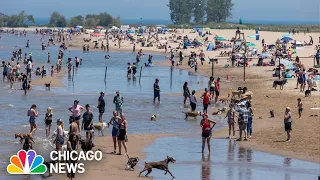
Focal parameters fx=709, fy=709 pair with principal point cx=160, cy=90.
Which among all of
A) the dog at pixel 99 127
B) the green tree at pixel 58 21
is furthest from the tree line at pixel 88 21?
the dog at pixel 99 127

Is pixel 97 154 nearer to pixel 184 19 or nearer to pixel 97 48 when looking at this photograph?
pixel 97 48

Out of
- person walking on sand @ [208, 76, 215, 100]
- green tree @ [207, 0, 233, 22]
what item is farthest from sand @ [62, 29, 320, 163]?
green tree @ [207, 0, 233, 22]

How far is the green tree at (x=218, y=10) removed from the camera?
158000 mm

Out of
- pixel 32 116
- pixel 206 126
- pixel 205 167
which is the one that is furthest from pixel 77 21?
pixel 205 167

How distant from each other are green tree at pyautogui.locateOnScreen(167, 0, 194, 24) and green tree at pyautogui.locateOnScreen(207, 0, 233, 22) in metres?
5.30

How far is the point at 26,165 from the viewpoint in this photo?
690 inches

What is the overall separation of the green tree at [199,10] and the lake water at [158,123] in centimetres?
10737

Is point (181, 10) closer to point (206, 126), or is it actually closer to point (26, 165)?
point (206, 126)

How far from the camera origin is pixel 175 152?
2159 centimetres

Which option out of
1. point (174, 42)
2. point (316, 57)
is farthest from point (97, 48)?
point (316, 57)

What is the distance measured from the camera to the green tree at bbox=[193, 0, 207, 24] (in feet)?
530

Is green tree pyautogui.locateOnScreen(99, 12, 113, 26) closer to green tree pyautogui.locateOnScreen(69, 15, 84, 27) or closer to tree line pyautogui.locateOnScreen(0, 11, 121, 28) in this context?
tree line pyautogui.locateOnScreen(0, 11, 121, 28)

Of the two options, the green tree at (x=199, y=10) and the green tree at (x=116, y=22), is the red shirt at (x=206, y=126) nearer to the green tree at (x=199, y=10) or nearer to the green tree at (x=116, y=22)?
the green tree at (x=116, y=22)

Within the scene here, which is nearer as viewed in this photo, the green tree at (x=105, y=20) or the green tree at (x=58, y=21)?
the green tree at (x=105, y=20)
